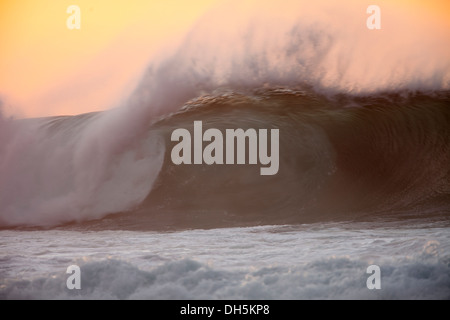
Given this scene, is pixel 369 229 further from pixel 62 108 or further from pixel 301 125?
pixel 62 108

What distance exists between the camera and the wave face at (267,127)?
7742mm

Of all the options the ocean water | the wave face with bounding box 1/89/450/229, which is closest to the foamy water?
the ocean water

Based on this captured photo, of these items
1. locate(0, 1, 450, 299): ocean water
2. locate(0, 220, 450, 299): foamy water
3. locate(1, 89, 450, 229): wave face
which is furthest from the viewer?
locate(1, 89, 450, 229): wave face

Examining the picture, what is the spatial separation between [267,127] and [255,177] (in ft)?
4.34

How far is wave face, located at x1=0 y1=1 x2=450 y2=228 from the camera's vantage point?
25.4 feet

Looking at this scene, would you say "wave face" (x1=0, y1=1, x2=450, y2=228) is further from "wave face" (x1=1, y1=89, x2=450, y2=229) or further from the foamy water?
the foamy water

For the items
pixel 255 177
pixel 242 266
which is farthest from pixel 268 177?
pixel 242 266

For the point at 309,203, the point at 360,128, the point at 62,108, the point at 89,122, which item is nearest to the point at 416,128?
the point at 360,128

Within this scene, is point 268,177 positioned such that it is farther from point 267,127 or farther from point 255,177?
point 267,127

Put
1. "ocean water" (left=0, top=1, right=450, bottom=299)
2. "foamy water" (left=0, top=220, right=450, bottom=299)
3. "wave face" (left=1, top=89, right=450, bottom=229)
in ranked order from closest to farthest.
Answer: "foamy water" (left=0, top=220, right=450, bottom=299) < "ocean water" (left=0, top=1, right=450, bottom=299) < "wave face" (left=1, top=89, right=450, bottom=229)

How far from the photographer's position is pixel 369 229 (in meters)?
6.18

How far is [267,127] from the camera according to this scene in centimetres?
905

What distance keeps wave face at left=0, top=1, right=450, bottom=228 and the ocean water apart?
0.03m

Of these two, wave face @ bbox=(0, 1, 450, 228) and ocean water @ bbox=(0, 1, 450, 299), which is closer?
ocean water @ bbox=(0, 1, 450, 299)
